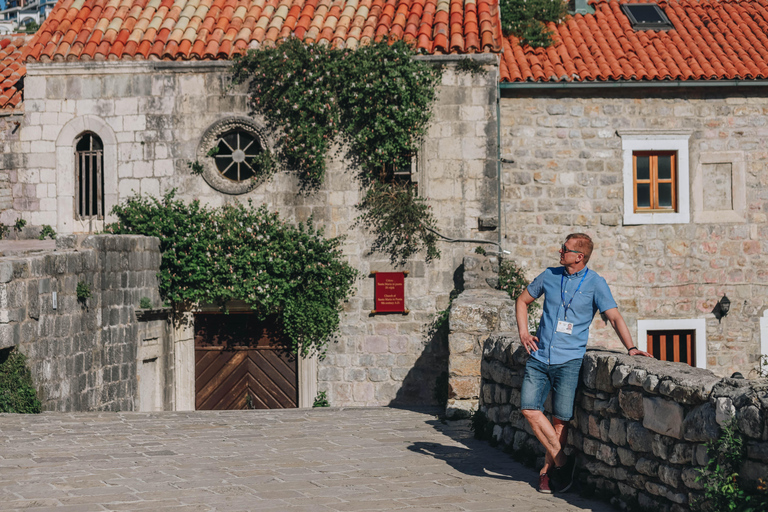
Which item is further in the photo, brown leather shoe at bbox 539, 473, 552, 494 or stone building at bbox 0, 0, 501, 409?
stone building at bbox 0, 0, 501, 409

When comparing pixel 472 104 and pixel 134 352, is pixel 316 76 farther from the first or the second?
pixel 134 352

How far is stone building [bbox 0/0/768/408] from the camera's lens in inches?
481

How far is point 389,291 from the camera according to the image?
12234mm

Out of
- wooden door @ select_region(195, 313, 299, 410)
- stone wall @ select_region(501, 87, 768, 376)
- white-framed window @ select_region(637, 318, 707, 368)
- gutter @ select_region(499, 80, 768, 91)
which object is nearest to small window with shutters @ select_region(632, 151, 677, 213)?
stone wall @ select_region(501, 87, 768, 376)

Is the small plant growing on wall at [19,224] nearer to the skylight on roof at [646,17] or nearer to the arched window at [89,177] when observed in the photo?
the arched window at [89,177]

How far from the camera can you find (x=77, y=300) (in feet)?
32.8

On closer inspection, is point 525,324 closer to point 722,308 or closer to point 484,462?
point 484,462

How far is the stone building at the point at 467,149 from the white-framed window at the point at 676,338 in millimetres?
32

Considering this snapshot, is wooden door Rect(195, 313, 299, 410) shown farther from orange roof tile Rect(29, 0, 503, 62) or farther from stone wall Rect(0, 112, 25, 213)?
orange roof tile Rect(29, 0, 503, 62)

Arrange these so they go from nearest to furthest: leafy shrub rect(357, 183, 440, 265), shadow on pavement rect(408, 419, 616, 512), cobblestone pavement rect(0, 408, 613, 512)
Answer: cobblestone pavement rect(0, 408, 613, 512)
shadow on pavement rect(408, 419, 616, 512)
leafy shrub rect(357, 183, 440, 265)

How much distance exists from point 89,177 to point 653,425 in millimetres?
9956

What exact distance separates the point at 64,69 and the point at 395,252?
17.8 feet

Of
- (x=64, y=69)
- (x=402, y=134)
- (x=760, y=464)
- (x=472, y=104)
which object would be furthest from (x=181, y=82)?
(x=760, y=464)

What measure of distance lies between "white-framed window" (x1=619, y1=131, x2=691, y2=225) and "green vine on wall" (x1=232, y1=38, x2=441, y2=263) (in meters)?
3.38
